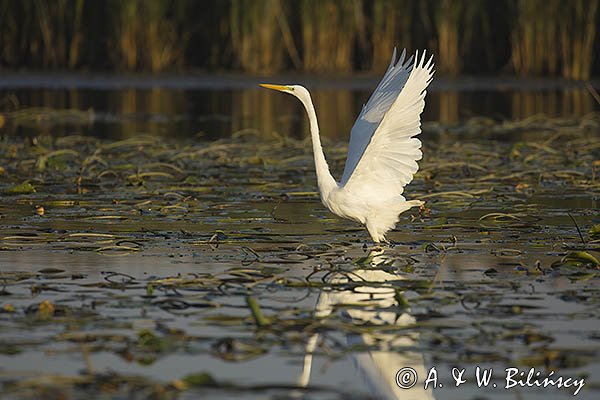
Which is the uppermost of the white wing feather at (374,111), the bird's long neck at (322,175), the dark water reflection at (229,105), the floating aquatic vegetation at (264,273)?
the white wing feather at (374,111)

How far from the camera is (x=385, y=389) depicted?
201 inches

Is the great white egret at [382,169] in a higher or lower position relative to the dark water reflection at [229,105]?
higher

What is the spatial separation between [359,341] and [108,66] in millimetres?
22512

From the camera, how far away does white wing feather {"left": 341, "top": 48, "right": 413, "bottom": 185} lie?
9062mm

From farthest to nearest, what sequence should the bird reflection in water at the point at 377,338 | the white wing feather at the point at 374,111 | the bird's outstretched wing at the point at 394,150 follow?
the white wing feather at the point at 374,111 → the bird's outstretched wing at the point at 394,150 → the bird reflection in water at the point at 377,338

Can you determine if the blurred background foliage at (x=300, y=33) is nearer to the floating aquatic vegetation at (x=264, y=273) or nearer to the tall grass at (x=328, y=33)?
the tall grass at (x=328, y=33)

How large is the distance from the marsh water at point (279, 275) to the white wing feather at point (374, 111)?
61cm

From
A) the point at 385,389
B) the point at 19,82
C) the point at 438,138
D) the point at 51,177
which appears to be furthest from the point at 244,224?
the point at 19,82

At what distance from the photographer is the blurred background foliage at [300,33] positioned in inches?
976

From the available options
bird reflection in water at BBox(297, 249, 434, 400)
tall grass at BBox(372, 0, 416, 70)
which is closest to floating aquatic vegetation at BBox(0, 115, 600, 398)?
bird reflection in water at BBox(297, 249, 434, 400)

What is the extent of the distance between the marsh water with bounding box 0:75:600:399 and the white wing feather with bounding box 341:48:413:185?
610mm

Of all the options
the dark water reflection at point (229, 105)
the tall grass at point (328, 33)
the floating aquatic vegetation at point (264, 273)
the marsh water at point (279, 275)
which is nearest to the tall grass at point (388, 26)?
the tall grass at point (328, 33)

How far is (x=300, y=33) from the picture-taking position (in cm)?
2655

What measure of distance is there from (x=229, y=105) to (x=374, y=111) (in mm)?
14010
